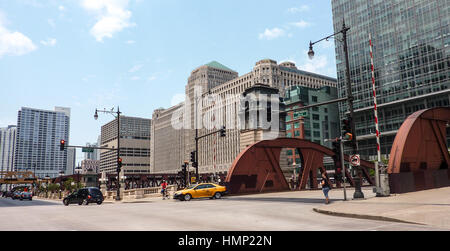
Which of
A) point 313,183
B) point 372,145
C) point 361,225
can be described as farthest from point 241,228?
point 372,145

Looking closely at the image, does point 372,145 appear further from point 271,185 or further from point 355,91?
point 271,185

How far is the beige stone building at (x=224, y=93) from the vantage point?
13875 cm

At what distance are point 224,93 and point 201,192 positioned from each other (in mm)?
124398

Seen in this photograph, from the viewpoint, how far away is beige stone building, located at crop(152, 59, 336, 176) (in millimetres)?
138750

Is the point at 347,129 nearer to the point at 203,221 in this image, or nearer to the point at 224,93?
the point at 203,221

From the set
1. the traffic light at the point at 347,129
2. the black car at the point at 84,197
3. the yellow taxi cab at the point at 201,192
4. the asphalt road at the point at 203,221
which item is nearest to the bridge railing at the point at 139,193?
the black car at the point at 84,197

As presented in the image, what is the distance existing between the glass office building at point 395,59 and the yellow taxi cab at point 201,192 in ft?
240

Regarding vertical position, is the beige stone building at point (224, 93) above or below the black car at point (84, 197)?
above

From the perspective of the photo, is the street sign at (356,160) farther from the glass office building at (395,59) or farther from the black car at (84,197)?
the glass office building at (395,59)

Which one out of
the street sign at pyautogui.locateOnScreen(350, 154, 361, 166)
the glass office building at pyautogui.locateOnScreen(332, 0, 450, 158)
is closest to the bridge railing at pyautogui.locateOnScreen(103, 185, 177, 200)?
the street sign at pyautogui.locateOnScreen(350, 154, 361, 166)

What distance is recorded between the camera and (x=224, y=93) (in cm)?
15162

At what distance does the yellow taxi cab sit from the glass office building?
73042 millimetres

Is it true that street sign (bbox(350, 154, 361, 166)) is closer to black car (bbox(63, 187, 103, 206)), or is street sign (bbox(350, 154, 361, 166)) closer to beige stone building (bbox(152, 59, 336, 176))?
black car (bbox(63, 187, 103, 206))

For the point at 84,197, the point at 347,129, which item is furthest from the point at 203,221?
the point at 84,197
